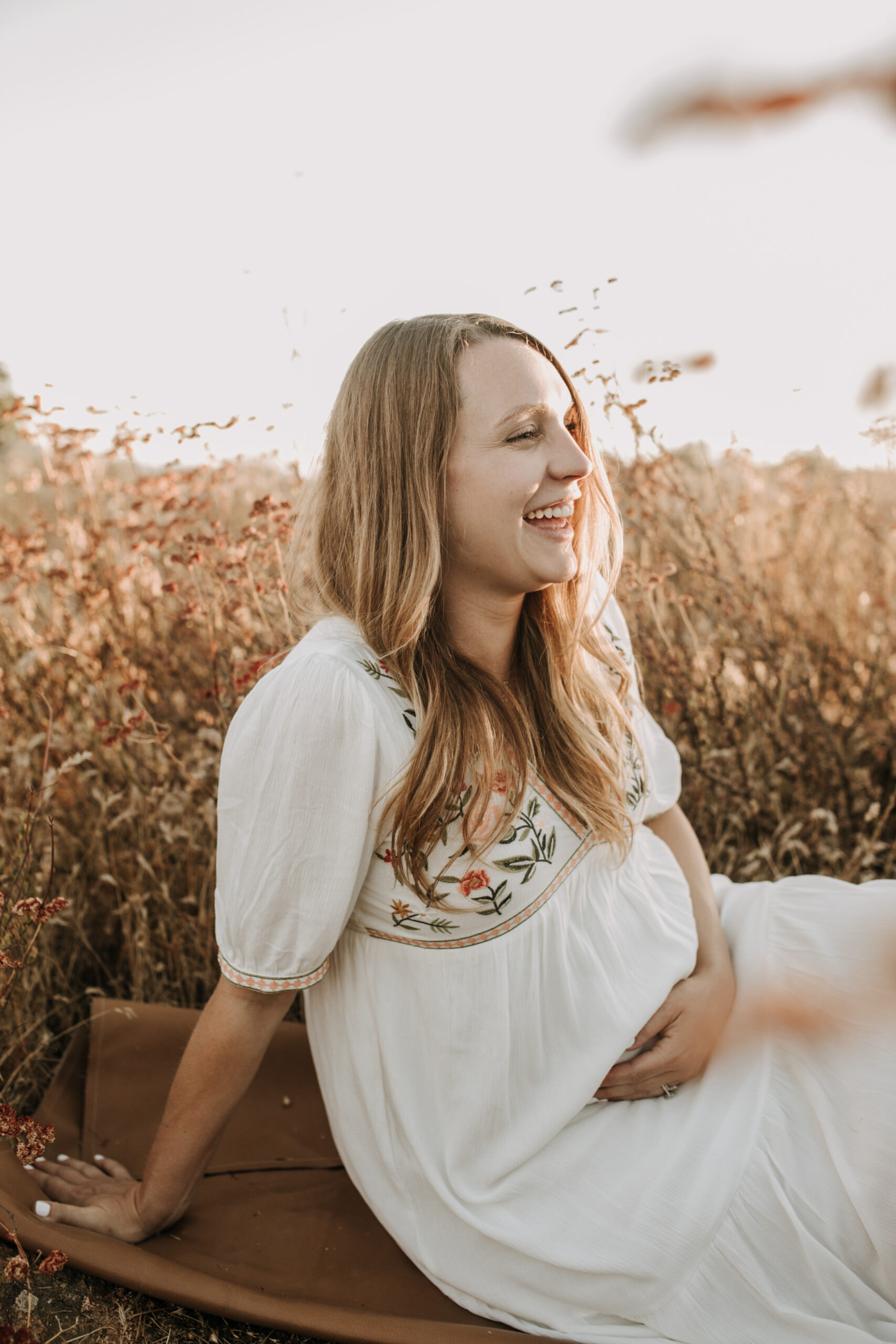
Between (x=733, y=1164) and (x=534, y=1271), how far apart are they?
33cm

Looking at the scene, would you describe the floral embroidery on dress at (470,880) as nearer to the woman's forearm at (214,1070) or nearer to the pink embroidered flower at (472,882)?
the pink embroidered flower at (472,882)

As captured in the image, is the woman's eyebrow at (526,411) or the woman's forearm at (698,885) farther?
the woman's forearm at (698,885)

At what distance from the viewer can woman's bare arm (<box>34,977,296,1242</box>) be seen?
4.62 feet

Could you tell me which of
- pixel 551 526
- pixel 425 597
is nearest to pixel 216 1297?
pixel 425 597

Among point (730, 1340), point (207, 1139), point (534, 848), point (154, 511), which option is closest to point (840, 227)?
point (534, 848)

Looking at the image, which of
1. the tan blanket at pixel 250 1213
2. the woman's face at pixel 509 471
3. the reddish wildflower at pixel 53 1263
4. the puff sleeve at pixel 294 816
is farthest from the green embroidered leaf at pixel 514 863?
the reddish wildflower at pixel 53 1263

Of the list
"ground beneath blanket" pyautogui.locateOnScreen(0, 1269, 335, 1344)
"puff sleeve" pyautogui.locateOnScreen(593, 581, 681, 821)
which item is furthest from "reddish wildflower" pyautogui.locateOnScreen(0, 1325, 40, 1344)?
"puff sleeve" pyautogui.locateOnScreen(593, 581, 681, 821)

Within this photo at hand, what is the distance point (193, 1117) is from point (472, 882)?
1.78ft

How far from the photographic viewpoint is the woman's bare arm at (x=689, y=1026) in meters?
1.47

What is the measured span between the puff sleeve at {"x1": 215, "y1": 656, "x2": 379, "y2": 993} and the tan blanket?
19.1 inches

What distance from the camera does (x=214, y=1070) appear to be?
55.4 inches

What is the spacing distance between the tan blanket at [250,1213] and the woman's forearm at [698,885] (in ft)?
2.13

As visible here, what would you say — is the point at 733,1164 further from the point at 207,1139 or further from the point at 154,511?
the point at 154,511

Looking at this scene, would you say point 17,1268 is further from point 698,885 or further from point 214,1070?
point 698,885
